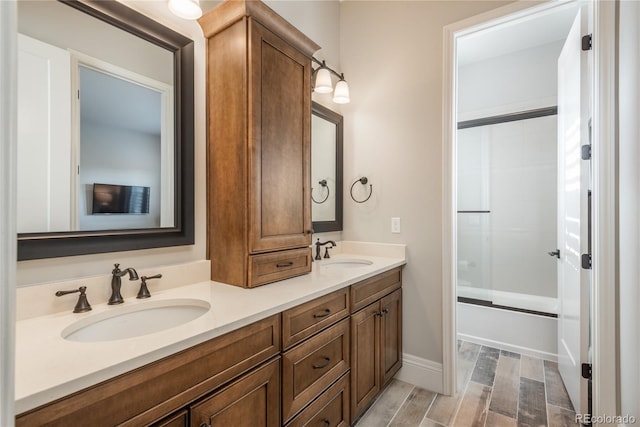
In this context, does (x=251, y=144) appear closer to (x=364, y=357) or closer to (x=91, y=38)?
(x=91, y=38)

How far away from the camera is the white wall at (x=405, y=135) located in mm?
2053

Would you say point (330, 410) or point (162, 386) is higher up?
point (162, 386)

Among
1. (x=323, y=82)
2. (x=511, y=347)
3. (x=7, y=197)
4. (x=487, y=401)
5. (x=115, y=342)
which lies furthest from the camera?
(x=511, y=347)

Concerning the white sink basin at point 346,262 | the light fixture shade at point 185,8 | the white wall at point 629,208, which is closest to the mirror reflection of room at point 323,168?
the white sink basin at point 346,262

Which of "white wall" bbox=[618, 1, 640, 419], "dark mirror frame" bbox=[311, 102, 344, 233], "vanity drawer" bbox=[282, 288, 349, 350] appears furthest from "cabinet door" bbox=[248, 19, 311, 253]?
"white wall" bbox=[618, 1, 640, 419]

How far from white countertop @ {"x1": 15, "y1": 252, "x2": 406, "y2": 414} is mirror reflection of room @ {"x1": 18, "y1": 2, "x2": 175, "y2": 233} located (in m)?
0.34

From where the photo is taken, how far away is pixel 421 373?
2.08m

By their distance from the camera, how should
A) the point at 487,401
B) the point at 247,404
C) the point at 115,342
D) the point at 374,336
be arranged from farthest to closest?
1. the point at 487,401
2. the point at 374,336
3. the point at 247,404
4. the point at 115,342

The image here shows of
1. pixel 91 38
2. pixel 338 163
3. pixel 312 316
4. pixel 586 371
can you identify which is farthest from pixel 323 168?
pixel 586 371

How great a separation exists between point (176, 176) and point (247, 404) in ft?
3.25

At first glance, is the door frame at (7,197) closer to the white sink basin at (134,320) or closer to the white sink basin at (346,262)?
the white sink basin at (134,320)

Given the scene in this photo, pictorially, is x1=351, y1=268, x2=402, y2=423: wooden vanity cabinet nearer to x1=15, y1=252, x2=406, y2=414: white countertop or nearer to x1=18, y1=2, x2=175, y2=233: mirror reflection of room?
x1=15, y1=252, x2=406, y2=414: white countertop

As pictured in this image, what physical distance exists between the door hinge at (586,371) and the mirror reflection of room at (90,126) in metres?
2.31

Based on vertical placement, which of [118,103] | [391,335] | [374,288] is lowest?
[391,335]
